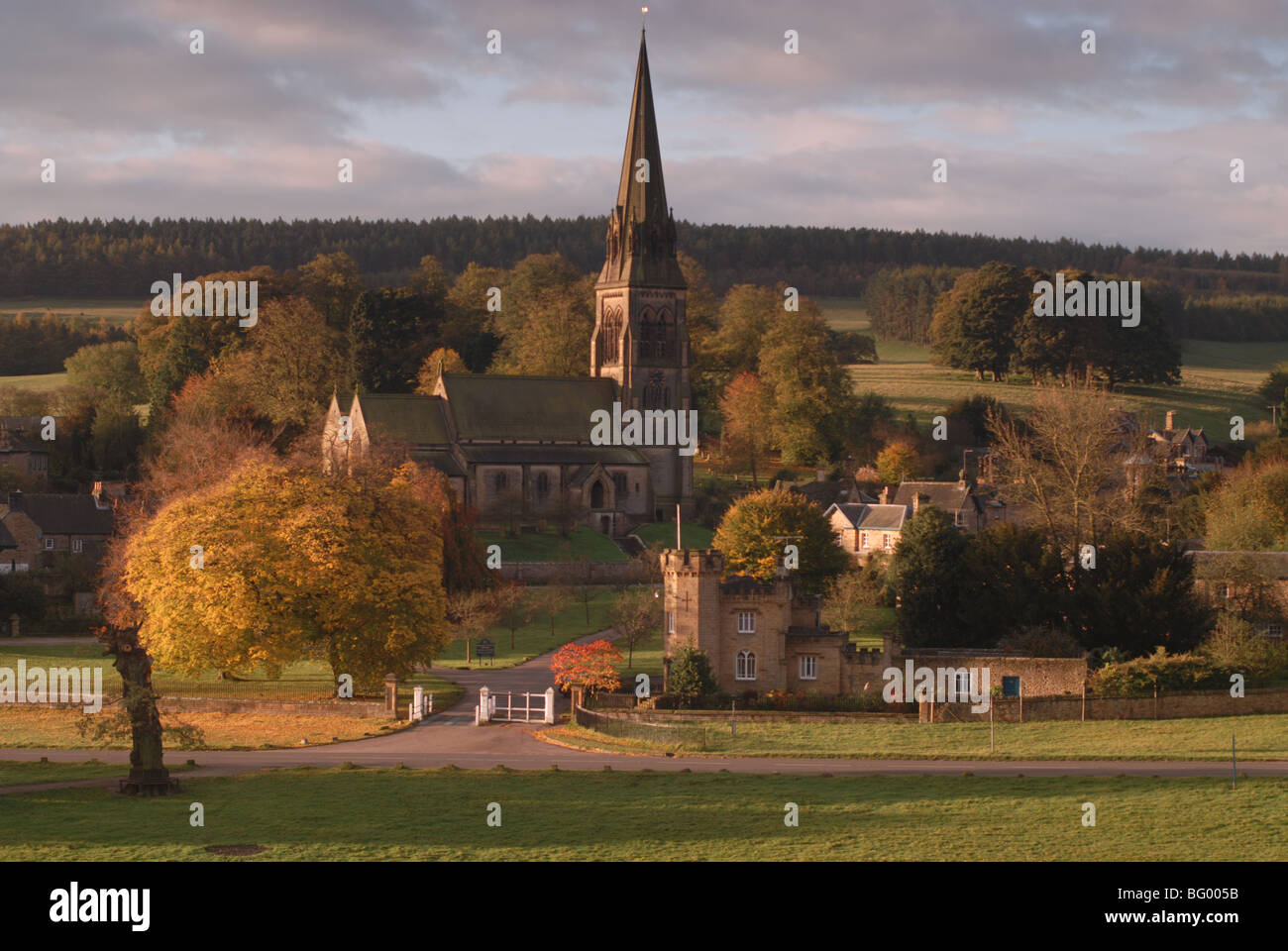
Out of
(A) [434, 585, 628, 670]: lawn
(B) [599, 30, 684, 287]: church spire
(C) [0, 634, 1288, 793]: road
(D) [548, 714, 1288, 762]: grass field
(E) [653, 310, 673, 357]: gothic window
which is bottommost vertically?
(D) [548, 714, 1288, 762]: grass field

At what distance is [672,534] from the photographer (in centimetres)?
9881

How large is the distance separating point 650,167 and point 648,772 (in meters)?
72.2

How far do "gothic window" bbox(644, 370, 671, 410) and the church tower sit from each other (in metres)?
0.07

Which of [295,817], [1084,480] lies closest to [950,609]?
[1084,480]

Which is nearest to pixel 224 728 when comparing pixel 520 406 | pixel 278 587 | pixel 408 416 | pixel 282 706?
pixel 282 706

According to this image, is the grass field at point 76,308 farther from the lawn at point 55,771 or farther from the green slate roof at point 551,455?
the lawn at point 55,771

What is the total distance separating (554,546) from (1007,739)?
152 feet

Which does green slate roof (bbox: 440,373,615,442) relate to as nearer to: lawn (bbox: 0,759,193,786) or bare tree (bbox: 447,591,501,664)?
bare tree (bbox: 447,591,501,664)

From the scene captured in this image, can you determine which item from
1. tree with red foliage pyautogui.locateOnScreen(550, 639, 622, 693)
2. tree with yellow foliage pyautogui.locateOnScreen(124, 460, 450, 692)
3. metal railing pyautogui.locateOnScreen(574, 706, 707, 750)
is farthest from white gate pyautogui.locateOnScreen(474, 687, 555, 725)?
tree with yellow foliage pyautogui.locateOnScreen(124, 460, 450, 692)

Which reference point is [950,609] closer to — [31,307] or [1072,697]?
[1072,697]

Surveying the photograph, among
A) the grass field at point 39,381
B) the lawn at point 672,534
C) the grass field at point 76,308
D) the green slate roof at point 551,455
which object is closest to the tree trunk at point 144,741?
the lawn at point 672,534

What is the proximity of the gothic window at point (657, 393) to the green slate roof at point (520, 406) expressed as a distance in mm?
2956

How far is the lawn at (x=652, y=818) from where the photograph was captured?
103 feet

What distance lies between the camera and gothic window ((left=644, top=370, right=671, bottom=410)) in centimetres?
11069
